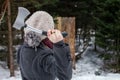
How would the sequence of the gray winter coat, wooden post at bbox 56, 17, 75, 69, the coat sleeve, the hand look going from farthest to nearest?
wooden post at bbox 56, 17, 75, 69
the coat sleeve
the gray winter coat
the hand

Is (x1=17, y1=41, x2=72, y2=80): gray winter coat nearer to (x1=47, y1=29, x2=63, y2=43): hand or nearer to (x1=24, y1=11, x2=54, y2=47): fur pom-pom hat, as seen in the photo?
(x1=24, y1=11, x2=54, y2=47): fur pom-pom hat

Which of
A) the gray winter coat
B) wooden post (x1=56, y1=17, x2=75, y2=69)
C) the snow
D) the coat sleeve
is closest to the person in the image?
the gray winter coat

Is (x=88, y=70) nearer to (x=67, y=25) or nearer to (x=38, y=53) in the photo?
(x=67, y=25)

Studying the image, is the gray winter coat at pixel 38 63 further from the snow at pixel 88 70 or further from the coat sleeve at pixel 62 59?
the snow at pixel 88 70

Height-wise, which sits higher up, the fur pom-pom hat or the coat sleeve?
the fur pom-pom hat

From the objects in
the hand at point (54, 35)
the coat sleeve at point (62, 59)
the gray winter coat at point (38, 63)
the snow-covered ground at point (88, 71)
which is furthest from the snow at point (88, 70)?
the hand at point (54, 35)

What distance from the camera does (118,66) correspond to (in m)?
10.8

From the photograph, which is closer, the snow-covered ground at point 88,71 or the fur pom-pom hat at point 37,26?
the fur pom-pom hat at point 37,26

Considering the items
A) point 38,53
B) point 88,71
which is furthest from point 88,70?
point 38,53

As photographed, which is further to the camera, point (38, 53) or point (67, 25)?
point (67, 25)

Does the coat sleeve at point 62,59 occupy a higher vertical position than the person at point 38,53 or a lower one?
lower

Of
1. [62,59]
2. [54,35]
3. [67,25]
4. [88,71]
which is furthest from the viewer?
[88,71]

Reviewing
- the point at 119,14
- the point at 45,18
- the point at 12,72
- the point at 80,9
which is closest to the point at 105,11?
the point at 119,14

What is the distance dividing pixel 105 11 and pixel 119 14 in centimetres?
61
